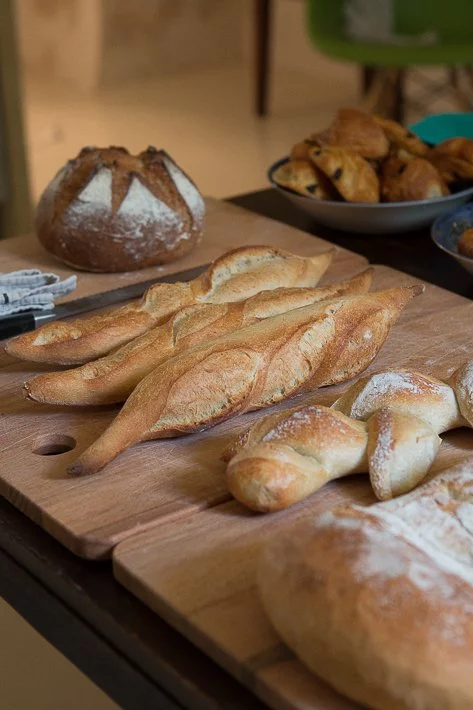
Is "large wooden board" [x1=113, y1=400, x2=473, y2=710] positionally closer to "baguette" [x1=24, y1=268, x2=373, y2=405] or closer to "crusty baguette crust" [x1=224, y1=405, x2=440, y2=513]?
"crusty baguette crust" [x1=224, y1=405, x2=440, y2=513]

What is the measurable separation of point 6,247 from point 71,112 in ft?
12.2

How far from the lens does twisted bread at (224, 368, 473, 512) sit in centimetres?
89

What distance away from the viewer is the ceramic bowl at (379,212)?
1.60 meters

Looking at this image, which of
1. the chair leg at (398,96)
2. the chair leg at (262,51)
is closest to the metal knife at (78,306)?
the chair leg at (398,96)

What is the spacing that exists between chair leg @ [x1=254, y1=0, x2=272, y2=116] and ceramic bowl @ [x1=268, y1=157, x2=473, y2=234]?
11.0ft

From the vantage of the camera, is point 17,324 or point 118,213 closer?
point 17,324

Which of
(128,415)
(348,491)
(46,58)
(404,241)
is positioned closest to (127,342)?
(128,415)

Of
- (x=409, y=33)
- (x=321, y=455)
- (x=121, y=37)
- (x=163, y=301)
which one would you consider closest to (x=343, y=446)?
(x=321, y=455)

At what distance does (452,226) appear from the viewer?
1.53m

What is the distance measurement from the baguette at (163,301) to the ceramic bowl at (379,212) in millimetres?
247

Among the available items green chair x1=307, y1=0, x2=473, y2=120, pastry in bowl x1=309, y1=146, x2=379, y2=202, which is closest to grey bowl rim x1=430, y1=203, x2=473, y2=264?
pastry in bowl x1=309, y1=146, x2=379, y2=202

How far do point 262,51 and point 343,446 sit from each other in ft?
14.2

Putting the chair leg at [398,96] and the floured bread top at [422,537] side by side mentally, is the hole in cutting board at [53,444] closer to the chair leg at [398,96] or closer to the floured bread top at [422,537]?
the floured bread top at [422,537]

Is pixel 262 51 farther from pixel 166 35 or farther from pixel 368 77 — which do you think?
pixel 166 35
